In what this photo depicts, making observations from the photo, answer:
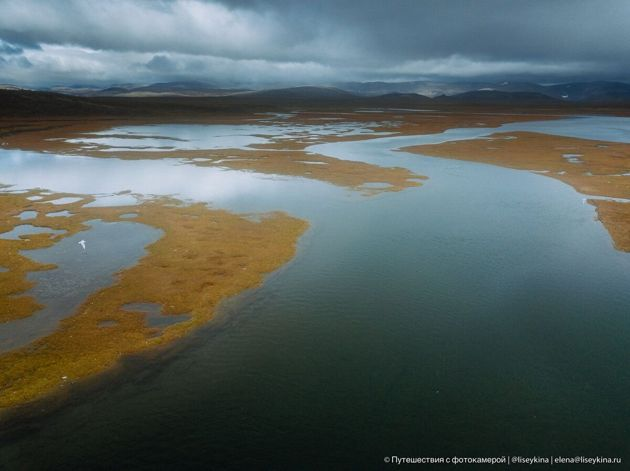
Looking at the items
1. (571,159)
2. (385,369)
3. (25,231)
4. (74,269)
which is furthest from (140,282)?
(571,159)

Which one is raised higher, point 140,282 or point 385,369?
point 140,282

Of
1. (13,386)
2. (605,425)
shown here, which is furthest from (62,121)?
(605,425)

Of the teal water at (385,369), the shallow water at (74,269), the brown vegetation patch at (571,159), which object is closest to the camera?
the teal water at (385,369)

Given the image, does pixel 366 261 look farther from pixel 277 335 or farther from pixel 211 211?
pixel 211 211

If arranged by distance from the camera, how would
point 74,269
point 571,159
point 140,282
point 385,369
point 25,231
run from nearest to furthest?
point 385,369 < point 140,282 < point 74,269 < point 25,231 < point 571,159

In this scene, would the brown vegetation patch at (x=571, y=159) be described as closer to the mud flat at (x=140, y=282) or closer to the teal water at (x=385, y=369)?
the teal water at (x=385, y=369)

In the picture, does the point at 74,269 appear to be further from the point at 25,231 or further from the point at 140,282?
the point at 25,231

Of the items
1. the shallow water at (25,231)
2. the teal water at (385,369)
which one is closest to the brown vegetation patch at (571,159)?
the teal water at (385,369)
